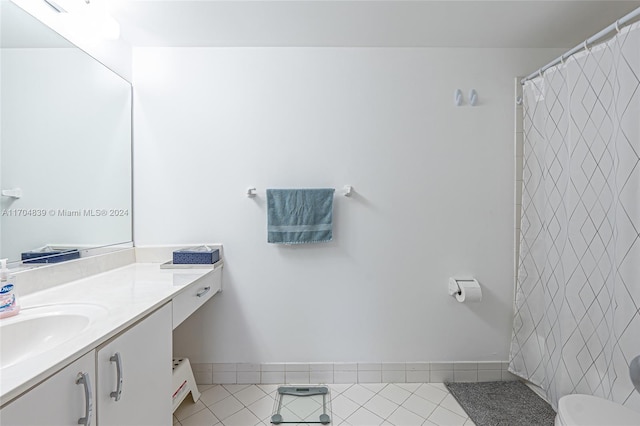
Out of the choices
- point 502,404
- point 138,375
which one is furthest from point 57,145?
point 502,404

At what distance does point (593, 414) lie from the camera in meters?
1.08

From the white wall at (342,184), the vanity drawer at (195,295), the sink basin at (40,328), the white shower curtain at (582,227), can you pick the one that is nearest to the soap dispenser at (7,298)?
the sink basin at (40,328)

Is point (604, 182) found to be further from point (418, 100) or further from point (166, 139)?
point (166, 139)

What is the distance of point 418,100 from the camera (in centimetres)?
194

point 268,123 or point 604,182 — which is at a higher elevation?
point 268,123

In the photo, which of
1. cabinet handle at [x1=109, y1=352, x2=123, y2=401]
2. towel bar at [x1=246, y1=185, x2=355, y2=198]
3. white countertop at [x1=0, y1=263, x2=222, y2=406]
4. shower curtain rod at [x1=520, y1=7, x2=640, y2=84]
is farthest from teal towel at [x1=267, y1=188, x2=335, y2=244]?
shower curtain rod at [x1=520, y1=7, x2=640, y2=84]

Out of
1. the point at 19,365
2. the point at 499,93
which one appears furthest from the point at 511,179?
the point at 19,365

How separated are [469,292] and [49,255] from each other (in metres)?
2.17

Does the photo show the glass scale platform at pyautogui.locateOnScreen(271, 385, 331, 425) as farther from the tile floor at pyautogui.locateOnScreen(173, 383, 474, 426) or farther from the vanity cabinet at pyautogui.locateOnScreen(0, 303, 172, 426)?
the vanity cabinet at pyautogui.locateOnScreen(0, 303, 172, 426)

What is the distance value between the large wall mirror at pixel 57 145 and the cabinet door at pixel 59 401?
74 cm

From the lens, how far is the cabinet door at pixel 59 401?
65 centimetres

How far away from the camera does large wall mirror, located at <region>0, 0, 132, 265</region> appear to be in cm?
120

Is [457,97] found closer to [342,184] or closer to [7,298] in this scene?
[342,184]

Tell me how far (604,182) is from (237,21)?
6.57 ft
